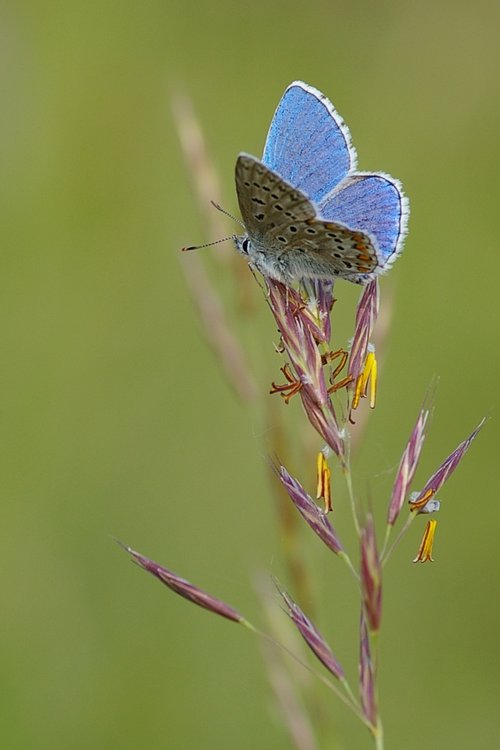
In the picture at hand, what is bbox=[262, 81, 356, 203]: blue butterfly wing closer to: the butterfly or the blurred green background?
the butterfly

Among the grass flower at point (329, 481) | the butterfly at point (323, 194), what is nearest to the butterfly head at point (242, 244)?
the butterfly at point (323, 194)

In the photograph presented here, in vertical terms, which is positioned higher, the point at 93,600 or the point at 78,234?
the point at 78,234

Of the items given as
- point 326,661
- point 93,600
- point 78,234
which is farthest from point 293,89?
point 78,234

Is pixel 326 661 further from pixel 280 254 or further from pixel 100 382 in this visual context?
pixel 100 382

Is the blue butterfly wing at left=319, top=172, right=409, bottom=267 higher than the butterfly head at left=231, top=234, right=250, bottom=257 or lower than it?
higher

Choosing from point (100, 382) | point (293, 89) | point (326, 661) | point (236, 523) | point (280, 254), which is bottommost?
point (236, 523)

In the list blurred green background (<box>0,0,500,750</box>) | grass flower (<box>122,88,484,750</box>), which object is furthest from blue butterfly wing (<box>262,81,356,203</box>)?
blurred green background (<box>0,0,500,750</box>)

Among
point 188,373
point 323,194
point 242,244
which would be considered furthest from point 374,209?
point 188,373
